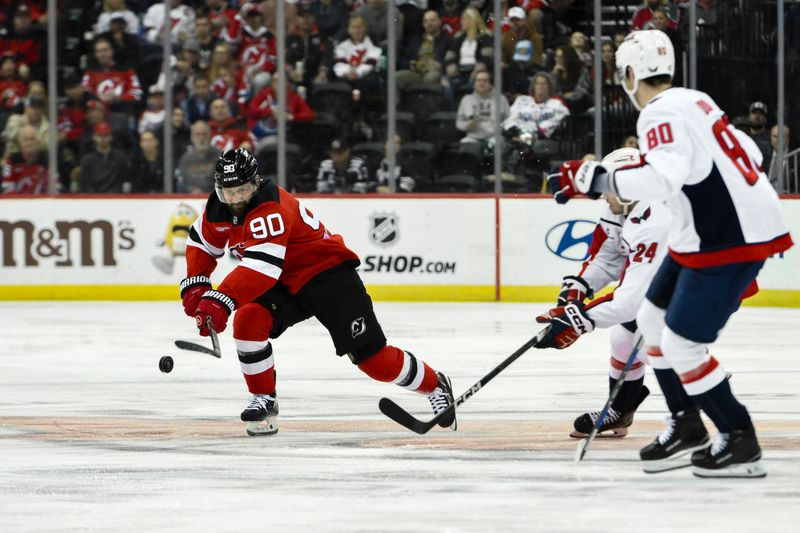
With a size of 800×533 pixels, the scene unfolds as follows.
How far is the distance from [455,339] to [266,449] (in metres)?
4.28

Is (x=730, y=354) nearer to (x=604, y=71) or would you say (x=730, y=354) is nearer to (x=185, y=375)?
(x=185, y=375)

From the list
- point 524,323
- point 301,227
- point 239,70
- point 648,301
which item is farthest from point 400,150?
point 648,301

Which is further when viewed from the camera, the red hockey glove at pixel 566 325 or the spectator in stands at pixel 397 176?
the spectator in stands at pixel 397 176

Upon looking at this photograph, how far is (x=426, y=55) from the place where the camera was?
1288cm

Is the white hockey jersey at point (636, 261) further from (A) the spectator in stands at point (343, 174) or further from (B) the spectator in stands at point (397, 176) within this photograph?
(A) the spectator in stands at point (343, 174)

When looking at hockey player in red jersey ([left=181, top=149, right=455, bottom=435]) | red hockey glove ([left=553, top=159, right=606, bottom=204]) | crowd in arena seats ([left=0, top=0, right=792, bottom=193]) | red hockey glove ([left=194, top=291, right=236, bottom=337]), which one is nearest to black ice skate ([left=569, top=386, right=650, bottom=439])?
hockey player in red jersey ([left=181, top=149, right=455, bottom=435])

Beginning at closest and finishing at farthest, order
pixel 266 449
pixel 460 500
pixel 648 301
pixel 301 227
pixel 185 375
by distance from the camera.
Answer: pixel 460 500, pixel 648 301, pixel 266 449, pixel 301 227, pixel 185 375

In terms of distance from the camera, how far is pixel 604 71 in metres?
12.5

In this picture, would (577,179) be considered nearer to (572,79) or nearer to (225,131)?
Answer: (572,79)

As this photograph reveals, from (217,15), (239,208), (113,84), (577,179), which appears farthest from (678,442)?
(217,15)

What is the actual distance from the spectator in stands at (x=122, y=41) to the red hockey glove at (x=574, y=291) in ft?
27.3

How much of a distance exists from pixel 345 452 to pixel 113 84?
8.60 metres

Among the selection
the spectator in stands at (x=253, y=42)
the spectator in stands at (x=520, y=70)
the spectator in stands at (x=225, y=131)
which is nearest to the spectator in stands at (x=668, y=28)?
the spectator in stands at (x=520, y=70)

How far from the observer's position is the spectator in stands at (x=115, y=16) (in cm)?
1325
